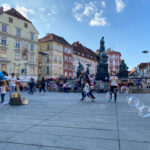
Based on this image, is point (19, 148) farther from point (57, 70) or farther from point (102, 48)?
point (57, 70)

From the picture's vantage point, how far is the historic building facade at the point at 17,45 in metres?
37.1

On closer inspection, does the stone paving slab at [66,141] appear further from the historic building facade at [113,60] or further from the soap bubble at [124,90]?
the historic building facade at [113,60]

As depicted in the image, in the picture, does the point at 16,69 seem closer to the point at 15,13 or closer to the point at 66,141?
the point at 15,13

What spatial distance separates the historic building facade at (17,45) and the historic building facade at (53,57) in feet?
23.8

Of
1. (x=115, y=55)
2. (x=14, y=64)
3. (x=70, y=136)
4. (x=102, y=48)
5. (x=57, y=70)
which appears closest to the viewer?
(x=70, y=136)

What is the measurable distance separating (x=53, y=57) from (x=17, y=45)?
13688 millimetres

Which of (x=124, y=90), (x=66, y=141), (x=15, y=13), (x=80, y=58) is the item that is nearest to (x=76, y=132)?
(x=66, y=141)

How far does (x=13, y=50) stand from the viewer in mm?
39031

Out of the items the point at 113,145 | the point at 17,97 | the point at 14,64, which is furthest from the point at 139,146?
the point at 14,64

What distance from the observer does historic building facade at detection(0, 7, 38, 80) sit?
37144 mm

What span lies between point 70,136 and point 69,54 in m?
56.3

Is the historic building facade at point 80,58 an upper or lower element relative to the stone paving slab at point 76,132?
upper

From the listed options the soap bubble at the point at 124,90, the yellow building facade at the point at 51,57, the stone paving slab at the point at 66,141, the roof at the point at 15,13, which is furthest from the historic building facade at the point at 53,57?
the stone paving slab at the point at 66,141

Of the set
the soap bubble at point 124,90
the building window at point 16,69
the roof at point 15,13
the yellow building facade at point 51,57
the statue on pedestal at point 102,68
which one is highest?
the roof at point 15,13
